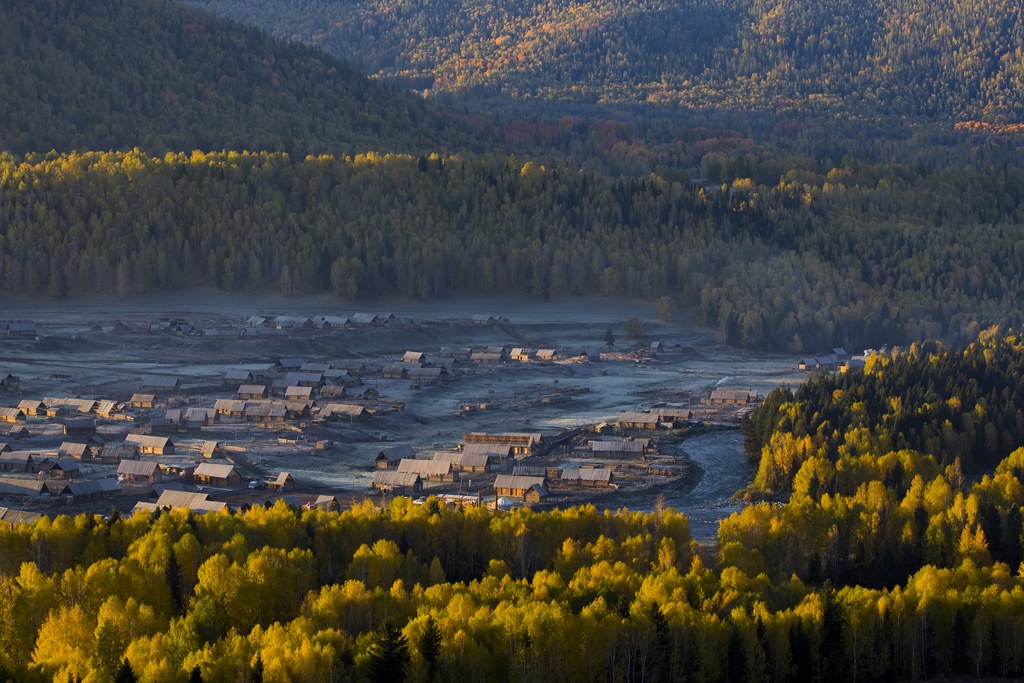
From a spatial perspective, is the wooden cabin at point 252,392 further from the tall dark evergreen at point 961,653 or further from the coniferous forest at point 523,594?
the tall dark evergreen at point 961,653

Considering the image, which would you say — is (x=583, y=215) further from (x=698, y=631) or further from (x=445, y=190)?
(x=698, y=631)

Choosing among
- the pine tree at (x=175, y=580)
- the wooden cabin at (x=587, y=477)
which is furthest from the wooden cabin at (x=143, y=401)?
the pine tree at (x=175, y=580)

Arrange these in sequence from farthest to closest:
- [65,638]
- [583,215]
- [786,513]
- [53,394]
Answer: [583,215] < [53,394] < [786,513] < [65,638]

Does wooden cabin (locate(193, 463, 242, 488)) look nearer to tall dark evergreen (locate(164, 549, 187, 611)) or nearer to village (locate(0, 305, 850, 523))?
village (locate(0, 305, 850, 523))

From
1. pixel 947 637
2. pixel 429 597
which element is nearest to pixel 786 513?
pixel 947 637

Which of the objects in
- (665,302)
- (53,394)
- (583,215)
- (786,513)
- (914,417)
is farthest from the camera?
(583,215)

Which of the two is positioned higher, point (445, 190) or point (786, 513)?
point (445, 190)
